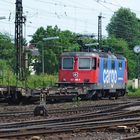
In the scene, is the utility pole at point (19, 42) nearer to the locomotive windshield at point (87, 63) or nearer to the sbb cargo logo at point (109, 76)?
the locomotive windshield at point (87, 63)

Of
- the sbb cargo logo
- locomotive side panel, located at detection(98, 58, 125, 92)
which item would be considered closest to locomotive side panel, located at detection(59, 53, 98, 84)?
locomotive side panel, located at detection(98, 58, 125, 92)

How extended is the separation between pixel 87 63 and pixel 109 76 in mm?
2843

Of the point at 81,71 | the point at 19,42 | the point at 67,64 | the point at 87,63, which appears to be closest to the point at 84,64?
the point at 87,63

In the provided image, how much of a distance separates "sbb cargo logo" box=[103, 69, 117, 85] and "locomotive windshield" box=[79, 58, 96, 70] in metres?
1.68

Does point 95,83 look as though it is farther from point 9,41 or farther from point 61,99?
point 9,41

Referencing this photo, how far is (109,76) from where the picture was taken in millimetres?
34844

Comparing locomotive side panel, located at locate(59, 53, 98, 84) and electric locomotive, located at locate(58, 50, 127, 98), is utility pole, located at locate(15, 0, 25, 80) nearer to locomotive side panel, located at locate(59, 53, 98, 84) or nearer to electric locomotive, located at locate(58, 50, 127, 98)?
electric locomotive, located at locate(58, 50, 127, 98)

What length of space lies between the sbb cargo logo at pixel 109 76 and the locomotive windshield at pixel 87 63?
1.68 meters

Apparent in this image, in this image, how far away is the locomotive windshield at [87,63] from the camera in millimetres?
32381

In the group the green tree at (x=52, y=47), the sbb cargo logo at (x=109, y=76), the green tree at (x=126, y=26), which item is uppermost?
the green tree at (x=126, y=26)

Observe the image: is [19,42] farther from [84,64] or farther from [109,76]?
[109,76]

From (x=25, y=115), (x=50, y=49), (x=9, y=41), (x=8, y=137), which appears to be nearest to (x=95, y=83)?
(x=25, y=115)

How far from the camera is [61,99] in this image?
29844mm

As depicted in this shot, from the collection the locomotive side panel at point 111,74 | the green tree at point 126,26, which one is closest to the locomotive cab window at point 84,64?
the locomotive side panel at point 111,74
